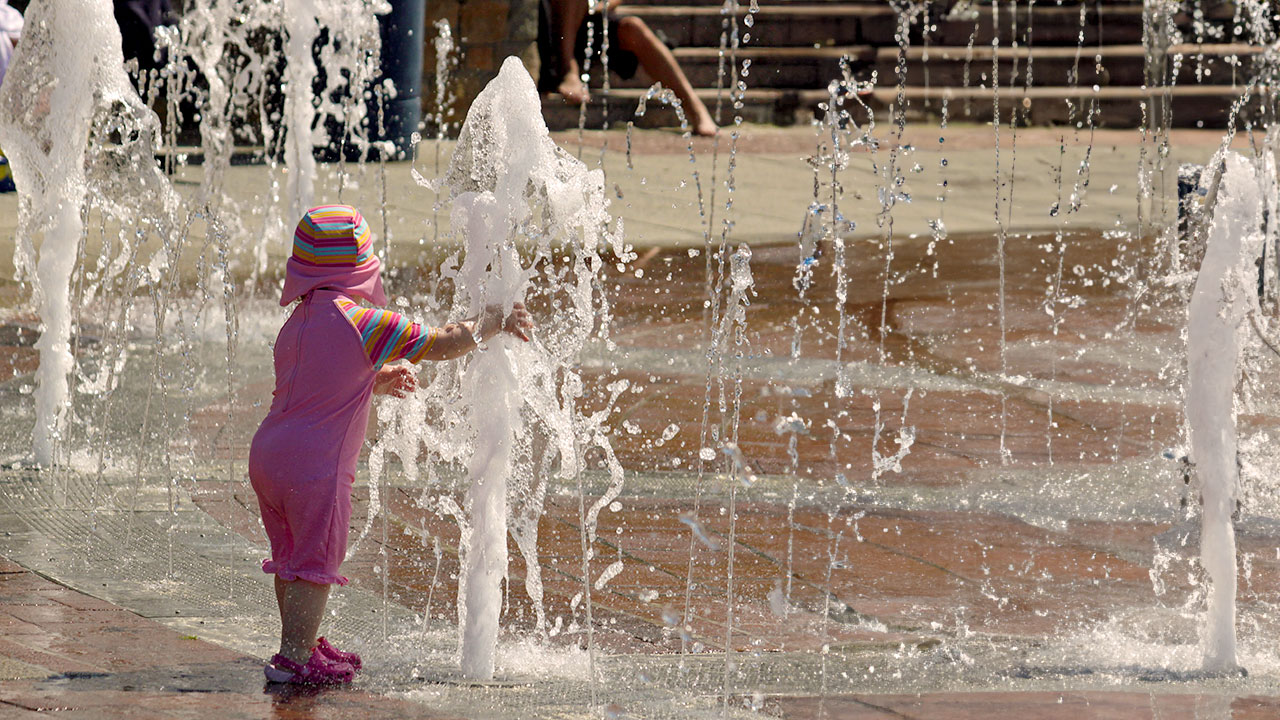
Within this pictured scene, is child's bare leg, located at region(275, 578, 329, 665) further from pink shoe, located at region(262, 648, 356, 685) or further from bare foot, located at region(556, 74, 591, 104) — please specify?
bare foot, located at region(556, 74, 591, 104)

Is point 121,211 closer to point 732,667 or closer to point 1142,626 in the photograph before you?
point 732,667

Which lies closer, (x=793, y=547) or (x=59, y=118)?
(x=793, y=547)

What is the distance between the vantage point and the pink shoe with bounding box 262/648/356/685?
3.72 meters

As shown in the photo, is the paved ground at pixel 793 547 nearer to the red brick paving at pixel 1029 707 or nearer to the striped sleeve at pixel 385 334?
the red brick paving at pixel 1029 707

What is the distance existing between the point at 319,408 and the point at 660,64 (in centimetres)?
972

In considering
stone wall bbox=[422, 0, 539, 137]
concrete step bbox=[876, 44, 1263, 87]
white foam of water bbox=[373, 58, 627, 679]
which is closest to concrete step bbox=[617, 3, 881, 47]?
concrete step bbox=[876, 44, 1263, 87]

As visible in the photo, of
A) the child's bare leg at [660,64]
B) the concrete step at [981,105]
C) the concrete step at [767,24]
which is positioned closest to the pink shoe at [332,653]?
the child's bare leg at [660,64]

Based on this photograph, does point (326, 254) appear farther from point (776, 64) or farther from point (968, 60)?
point (968, 60)

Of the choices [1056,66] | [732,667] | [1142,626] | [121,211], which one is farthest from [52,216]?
[1056,66]

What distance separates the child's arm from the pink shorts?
35 cm

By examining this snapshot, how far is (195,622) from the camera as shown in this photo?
13.7 feet

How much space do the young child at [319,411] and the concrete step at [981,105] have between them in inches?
396

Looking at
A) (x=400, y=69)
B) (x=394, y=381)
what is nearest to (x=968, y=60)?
(x=400, y=69)

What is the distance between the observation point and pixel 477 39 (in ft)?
46.0
